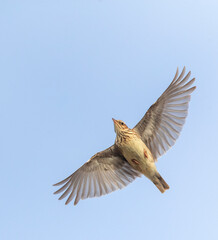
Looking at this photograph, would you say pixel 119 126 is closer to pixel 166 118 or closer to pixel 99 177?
pixel 166 118

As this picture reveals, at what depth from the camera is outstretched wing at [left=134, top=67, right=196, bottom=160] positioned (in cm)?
1510

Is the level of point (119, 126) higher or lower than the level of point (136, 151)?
higher

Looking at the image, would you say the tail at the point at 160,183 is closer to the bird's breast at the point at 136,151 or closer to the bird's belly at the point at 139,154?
the bird's belly at the point at 139,154

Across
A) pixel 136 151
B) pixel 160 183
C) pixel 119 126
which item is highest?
pixel 119 126

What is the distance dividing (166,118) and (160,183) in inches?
87.0

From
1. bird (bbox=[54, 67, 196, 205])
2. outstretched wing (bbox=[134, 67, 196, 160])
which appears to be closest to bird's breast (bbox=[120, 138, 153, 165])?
bird (bbox=[54, 67, 196, 205])

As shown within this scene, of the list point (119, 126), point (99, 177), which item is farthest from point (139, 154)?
point (99, 177)

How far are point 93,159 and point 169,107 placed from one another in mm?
3160

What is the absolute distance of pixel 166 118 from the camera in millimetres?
15336

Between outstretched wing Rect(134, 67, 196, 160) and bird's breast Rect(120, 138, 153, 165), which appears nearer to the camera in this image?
bird's breast Rect(120, 138, 153, 165)

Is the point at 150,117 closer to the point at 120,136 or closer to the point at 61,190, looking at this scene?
the point at 120,136

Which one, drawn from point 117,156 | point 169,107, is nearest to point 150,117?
point 169,107

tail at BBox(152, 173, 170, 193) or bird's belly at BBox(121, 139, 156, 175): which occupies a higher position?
bird's belly at BBox(121, 139, 156, 175)

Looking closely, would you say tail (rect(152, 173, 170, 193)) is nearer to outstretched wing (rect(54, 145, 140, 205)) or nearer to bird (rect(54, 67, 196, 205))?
bird (rect(54, 67, 196, 205))
